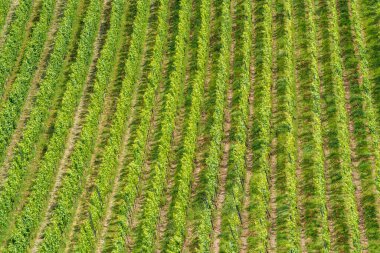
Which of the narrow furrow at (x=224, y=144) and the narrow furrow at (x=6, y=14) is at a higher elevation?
the narrow furrow at (x=6, y=14)

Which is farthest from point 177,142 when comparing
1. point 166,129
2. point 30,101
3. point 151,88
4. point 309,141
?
point 30,101

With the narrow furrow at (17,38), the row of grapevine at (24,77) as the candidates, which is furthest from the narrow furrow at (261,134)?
the narrow furrow at (17,38)

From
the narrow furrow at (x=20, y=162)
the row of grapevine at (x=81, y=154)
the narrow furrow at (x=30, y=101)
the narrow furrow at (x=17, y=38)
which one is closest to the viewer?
the row of grapevine at (x=81, y=154)

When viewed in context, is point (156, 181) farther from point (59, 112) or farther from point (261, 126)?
point (59, 112)

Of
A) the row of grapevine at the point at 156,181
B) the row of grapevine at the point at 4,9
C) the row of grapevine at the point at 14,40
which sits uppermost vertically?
the row of grapevine at the point at 4,9

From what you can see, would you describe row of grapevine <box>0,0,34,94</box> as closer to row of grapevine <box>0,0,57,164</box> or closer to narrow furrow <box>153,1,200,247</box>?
row of grapevine <box>0,0,57,164</box>

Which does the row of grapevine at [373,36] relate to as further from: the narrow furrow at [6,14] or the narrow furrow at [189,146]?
the narrow furrow at [6,14]
